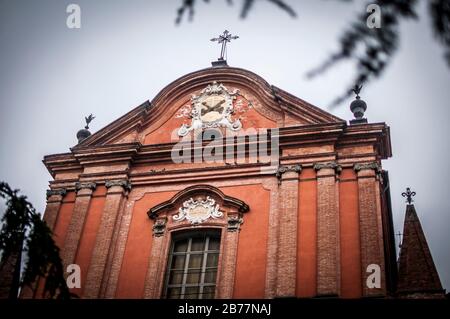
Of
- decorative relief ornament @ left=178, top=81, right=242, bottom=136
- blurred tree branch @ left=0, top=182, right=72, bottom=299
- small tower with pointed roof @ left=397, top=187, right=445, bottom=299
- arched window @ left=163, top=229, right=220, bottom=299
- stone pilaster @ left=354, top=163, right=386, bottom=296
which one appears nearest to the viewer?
blurred tree branch @ left=0, top=182, right=72, bottom=299

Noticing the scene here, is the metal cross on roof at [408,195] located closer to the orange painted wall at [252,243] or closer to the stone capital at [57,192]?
the orange painted wall at [252,243]

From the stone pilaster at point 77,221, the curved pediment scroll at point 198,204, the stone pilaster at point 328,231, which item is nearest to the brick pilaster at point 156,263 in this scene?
the curved pediment scroll at point 198,204

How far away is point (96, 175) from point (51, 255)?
674 cm

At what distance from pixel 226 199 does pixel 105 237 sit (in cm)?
299

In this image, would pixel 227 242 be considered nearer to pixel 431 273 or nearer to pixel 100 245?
pixel 100 245

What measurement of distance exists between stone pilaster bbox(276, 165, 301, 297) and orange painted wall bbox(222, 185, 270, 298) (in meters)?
0.39

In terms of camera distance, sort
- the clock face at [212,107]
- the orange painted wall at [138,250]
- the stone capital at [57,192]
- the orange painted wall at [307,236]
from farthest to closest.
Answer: the clock face at [212,107], the stone capital at [57,192], the orange painted wall at [138,250], the orange painted wall at [307,236]

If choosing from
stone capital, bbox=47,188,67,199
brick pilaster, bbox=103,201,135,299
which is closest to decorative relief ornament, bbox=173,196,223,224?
brick pilaster, bbox=103,201,135,299

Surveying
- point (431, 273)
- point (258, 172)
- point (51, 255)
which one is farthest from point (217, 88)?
point (51, 255)

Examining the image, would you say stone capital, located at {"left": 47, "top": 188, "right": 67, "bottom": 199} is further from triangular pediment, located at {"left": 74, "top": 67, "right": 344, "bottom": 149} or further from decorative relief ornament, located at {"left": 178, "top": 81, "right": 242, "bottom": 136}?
decorative relief ornament, located at {"left": 178, "top": 81, "right": 242, "bottom": 136}

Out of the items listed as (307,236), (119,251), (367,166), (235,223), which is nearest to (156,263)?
(119,251)

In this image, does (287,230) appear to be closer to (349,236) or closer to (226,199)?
(349,236)

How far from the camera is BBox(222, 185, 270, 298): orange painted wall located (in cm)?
1121

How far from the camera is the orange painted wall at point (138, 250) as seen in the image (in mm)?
11922
